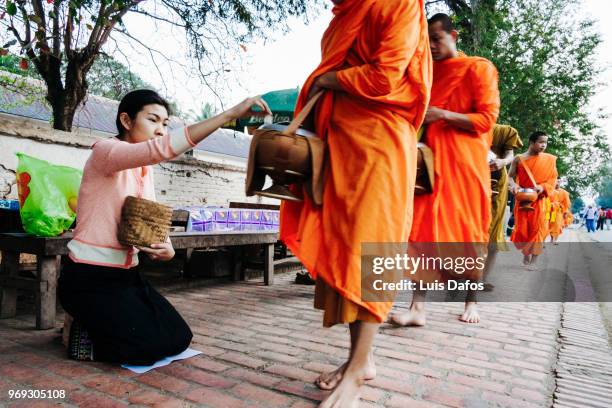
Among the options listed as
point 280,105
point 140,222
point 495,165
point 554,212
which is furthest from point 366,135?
point 554,212

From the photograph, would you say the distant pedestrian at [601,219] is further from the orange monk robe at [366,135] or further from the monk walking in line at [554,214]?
the orange monk robe at [366,135]

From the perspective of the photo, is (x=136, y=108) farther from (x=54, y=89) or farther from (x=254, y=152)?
(x=54, y=89)

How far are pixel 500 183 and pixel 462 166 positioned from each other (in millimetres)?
1432

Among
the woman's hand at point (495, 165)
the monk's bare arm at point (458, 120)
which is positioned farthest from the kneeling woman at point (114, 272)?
the woman's hand at point (495, 165)

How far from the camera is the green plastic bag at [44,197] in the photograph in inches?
114

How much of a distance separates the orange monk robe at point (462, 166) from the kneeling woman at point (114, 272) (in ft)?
5.58

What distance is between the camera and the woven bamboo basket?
226 centimetres

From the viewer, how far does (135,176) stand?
8.19 feet

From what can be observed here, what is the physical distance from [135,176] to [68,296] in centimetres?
72

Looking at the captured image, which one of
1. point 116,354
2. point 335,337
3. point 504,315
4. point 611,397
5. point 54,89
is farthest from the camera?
point 54,89

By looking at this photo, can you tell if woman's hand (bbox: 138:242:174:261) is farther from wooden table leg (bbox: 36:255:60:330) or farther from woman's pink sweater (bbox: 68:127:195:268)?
wooden table leg (bbox: 36:255:60:330)

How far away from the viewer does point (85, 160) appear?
561 centimetres

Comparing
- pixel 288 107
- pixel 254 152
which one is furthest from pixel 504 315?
pixel 288 107

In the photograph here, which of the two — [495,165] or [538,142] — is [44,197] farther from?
[538,142]
